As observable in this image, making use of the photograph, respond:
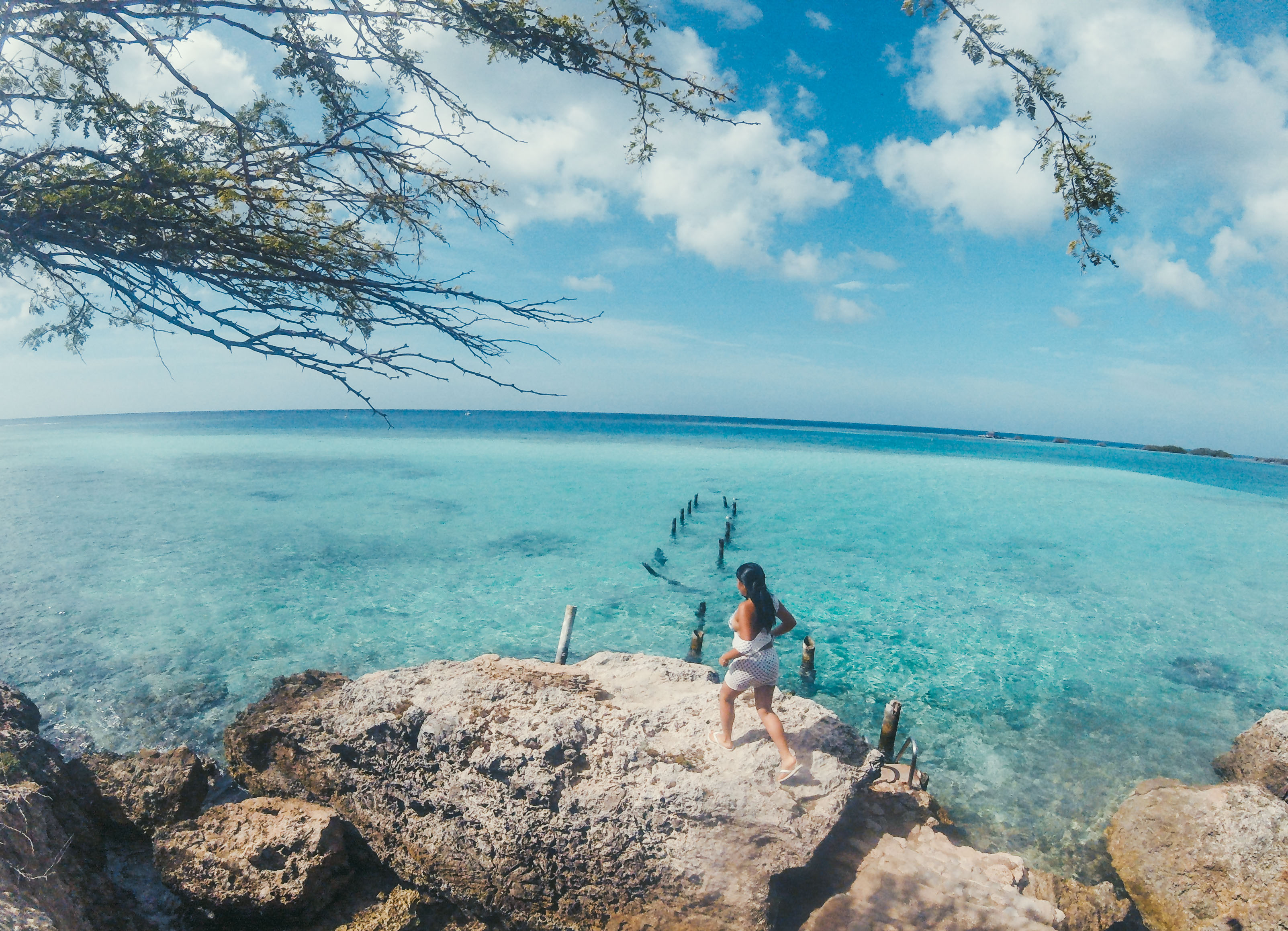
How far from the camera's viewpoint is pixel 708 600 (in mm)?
16438

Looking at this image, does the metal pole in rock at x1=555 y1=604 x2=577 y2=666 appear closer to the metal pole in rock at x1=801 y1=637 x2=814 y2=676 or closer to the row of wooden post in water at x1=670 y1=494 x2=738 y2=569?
the metal pole in rock at x1=801 y1=637 x2=814 y2=676

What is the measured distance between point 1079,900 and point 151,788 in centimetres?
1029

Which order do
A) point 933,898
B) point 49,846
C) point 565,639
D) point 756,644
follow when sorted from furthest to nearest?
point 565,639, point 756,644, point 933,898, point 49,846

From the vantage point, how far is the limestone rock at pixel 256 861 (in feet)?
17.6

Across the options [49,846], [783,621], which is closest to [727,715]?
[783,621]

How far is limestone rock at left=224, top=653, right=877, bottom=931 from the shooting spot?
5.34 meters

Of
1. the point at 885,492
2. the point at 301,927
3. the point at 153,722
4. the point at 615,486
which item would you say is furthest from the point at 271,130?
the point at 885,492

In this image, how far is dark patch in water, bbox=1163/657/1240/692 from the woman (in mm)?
12415

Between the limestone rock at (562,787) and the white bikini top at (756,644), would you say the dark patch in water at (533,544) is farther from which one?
the white bikini top at (756,644)

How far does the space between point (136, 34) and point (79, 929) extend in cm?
641

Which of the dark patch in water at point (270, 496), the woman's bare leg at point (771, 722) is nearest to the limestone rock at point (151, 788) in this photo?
the woman's bare leg at point (771, 722)

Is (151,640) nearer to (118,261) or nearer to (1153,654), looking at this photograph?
(118,261)

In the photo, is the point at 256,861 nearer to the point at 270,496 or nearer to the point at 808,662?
the point at 808,662

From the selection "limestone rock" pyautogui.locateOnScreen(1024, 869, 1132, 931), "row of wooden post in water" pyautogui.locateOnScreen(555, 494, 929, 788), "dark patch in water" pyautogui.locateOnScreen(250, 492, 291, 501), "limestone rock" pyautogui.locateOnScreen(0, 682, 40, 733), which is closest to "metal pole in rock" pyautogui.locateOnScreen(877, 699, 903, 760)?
"row of wooden post in water" pyautogui.locateOnScreen(555, 494, 929, 788)
